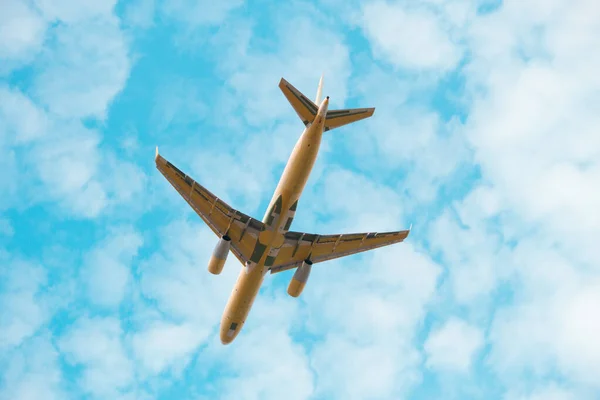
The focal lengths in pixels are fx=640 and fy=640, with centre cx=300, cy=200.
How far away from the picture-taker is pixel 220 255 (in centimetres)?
4291

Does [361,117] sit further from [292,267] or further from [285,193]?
[292,267]

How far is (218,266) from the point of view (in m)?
43.1

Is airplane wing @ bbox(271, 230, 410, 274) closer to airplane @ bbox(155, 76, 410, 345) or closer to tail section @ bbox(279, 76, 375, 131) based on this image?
airplane @ bbox(155, 76, 410, 345)

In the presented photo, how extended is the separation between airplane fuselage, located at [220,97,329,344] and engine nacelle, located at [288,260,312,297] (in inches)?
84.0

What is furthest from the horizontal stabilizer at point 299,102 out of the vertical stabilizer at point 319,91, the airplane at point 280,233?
the vertical stabilizer at point 319,91

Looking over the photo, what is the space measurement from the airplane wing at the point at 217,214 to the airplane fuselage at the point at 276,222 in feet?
3.26

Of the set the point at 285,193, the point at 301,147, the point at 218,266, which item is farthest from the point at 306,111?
the point at 218,266

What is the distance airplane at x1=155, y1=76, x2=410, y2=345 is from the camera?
38.8m

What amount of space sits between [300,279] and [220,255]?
638cm

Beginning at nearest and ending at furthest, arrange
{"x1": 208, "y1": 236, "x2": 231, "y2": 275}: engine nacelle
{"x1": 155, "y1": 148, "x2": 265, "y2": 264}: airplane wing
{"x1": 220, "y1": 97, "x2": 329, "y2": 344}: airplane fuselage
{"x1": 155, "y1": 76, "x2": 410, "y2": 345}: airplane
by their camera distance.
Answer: {"x1": 220, "y1": 97, "x2": 329, "y2": 344}: airplane fuselage
{"x1": 155, "y1": 76, "x2": 410, "y2": 345}: airplane
{"x1": 155, "y1": 148, "x2": 265, "y2": 264}: airplane wing
{"x1": 208, "y1": 236, "x2": 231, "y2": 275}: engine nacelle

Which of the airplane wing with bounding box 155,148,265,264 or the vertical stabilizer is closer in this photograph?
the airplane wing with bounding box 155,148,265,264

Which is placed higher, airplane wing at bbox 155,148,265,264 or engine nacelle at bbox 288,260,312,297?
airplane wing at bbox 155,148,265,264

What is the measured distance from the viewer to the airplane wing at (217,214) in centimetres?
4266

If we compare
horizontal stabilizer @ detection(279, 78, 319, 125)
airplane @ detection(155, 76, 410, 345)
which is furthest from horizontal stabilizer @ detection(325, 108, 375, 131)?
horizontal stabilizer @ detection(279, 78, 319, 125)
